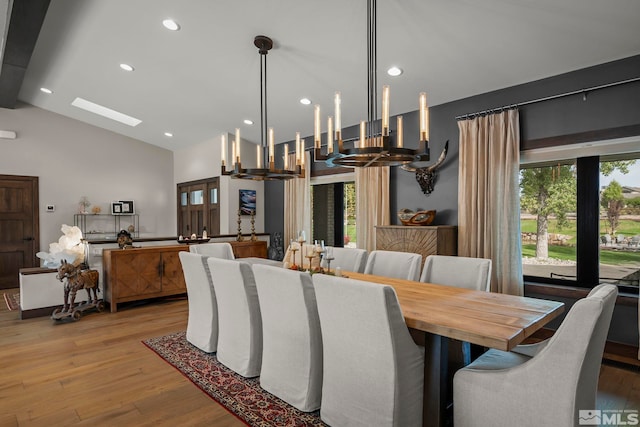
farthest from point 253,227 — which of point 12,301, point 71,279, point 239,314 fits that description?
point 239,314

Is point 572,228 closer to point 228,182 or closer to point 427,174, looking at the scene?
point 427,174

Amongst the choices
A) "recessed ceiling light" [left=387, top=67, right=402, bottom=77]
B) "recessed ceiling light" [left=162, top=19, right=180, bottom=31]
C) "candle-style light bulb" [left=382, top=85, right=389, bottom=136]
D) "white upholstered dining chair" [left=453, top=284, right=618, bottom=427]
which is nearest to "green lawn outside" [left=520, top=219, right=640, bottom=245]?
"recessed ceiling light" [left=387, top=67, right=402, bottom=77]

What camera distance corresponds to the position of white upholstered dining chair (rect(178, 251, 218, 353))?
3104 mm

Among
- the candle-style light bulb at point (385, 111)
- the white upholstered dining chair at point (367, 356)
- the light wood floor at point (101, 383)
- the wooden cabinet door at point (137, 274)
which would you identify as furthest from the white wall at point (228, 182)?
the white upholstered dining chair at point (367, 356)

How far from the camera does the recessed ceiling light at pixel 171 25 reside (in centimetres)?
353

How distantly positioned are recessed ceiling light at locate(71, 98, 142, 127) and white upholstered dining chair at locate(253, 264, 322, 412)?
226 inches

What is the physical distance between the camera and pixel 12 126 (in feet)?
21.6

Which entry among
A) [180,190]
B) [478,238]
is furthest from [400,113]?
[180,190]

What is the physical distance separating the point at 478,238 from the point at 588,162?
123cm

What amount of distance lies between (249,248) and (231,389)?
3862mm

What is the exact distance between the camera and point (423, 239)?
406 cm

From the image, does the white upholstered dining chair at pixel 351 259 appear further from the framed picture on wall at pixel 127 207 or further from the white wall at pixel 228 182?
the framed picture on wall at pixel 127 207

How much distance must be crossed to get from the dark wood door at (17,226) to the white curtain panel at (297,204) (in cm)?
464

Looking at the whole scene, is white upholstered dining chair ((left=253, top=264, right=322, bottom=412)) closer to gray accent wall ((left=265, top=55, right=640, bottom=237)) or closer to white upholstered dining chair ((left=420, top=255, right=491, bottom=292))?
white upholstered dining chair ((left=420, top=255, right=491, bottom=292))
